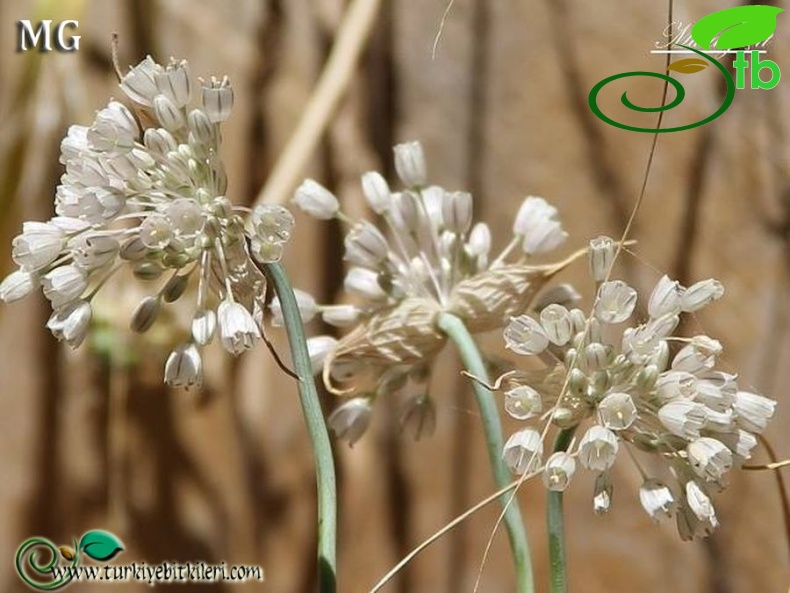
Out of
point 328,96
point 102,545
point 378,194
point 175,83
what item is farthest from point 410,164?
point 102,545

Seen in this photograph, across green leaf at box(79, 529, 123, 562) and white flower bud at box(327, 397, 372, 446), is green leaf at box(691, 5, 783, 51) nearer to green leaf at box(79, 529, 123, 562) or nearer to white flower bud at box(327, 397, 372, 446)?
white flower bud at box(327, 397, 372, 446)

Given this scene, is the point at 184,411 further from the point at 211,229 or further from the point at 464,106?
the point at 211,229

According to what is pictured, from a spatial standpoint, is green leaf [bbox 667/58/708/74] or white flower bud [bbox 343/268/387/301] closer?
white flower bud [bbox 343/268/387/301]

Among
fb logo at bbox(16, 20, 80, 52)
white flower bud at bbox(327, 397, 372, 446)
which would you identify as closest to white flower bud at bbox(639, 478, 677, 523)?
white flower bud at bbox(327, 397, 372, 446)

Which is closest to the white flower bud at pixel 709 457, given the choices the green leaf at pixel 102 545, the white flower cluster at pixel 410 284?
the white flower cluster at pixel 410 284

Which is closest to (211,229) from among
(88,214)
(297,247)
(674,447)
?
(88,214)

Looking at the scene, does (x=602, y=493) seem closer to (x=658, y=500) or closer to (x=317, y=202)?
(x=658, y=500)
